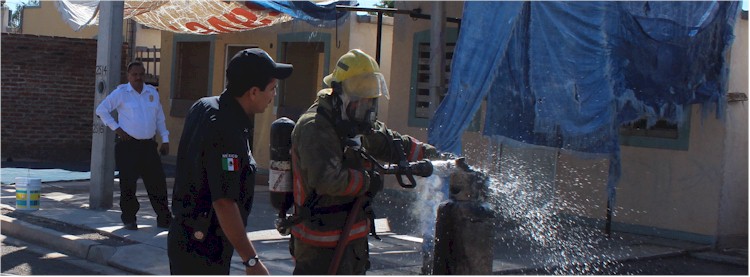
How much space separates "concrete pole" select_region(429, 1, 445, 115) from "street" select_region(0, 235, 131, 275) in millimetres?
3071

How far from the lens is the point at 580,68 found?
8.32 metres

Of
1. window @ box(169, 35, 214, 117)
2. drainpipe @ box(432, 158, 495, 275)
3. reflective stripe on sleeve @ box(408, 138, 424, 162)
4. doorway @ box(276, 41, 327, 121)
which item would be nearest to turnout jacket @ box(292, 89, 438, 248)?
reflective stripe on sleeve @ box(408, 138, 424, 162)

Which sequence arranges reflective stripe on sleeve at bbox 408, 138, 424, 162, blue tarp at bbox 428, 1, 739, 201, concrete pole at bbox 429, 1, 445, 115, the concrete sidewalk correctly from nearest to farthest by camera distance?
reflective stripe on sleeve at bbox 408, 138, 424, 162, the concrete sidewalk, blue tarp at bbox 428, 1, 739, 201, concrete pole at bbox 429, 1, 445, 115

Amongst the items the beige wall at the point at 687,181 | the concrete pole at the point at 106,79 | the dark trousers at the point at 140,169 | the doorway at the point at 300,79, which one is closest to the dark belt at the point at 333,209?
the dark trousers at the point at 140,169

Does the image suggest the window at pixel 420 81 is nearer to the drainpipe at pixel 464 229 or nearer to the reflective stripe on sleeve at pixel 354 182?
the drainpipe at pixel 464 229

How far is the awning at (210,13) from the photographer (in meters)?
11.2

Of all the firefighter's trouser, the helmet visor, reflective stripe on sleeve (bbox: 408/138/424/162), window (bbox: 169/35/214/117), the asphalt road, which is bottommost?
the asphalt road

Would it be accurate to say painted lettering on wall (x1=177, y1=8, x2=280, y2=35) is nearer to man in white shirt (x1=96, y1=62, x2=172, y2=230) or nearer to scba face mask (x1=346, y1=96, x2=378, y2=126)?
man in white shirt (x1=96, y1=62, x2=172, y2=230)

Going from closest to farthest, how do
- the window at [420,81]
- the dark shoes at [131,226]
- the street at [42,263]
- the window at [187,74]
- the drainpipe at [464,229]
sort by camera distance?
the drainpipe at [464,229] → the street at [42,263] → the dark shoes at [131,226] → the window at [420,81] → the window at [187,74]

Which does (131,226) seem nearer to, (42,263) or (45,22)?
(42,263)

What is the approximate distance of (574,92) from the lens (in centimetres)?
837

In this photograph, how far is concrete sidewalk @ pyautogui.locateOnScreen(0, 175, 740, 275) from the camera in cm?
779

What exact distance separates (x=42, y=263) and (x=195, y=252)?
14.9 ft

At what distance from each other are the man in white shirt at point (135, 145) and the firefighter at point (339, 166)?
4860mm
